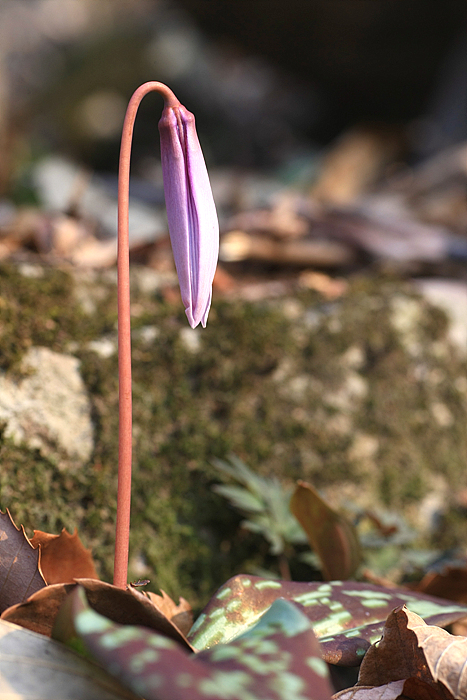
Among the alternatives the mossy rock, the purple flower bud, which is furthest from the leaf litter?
the purple flower bud

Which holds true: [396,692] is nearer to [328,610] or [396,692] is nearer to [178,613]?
[328,610]

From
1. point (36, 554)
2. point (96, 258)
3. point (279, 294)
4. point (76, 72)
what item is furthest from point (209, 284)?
point (76, 72)

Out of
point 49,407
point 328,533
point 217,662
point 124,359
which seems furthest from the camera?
point 49,407

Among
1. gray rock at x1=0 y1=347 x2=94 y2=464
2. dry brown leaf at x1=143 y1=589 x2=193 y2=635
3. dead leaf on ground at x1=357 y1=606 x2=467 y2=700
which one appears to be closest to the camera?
dead leaf on ground at x1=357 y1=606 x2=467 y2=700

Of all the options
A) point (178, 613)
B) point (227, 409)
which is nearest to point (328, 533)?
point (178, 613)

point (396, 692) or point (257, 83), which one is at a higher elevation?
point (257, 83)

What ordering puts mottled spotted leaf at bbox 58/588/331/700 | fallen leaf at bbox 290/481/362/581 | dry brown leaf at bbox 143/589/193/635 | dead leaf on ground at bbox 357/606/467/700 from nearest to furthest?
mottled spotted leaf at bbox 58/588/331/700 → dead leaf on ground at bbox 357/606/467/700 → dry brown leaf at bbox 143/589/193/635 → fallen leaf at bbox 290/481/362/581

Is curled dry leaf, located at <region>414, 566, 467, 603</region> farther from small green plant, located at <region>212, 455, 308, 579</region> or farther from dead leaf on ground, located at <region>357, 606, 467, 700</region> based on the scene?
dead leaf on ground, located at <region>357, 606, 467, 700</region>
